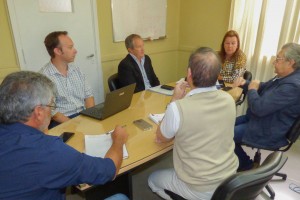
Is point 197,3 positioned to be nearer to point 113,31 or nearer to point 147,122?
point 113,31

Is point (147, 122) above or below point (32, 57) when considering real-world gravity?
below

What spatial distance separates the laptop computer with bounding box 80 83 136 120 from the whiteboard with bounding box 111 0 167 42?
179cm

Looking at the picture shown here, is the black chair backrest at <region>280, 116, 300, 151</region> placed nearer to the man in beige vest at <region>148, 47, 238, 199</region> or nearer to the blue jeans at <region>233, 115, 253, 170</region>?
the blue jeans at <region>233, 115, 253, 170</region>

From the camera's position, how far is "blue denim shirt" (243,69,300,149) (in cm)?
167

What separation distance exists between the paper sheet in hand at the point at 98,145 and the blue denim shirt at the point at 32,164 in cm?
35

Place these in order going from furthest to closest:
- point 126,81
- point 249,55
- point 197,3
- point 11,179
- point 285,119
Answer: point 197,3, point 249,55, point 126,81, point 285,119, point 11,179

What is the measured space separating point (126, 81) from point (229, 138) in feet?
5.06

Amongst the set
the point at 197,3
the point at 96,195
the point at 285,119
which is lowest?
the point at 96,195

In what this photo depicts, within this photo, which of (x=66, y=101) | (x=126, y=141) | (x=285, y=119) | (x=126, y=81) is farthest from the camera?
(x=126, y=81)

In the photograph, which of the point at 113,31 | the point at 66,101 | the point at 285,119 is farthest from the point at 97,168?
the point at 113,31

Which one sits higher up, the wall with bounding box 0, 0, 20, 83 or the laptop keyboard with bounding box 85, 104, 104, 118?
the wall with bounding box 0, 0, 20, 83

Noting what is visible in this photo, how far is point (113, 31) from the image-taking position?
10.9ft

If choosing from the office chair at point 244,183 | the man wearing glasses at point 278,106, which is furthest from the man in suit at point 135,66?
the office chair at point 244,183

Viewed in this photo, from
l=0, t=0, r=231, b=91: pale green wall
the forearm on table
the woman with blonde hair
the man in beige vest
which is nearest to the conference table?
the man in beige vest
